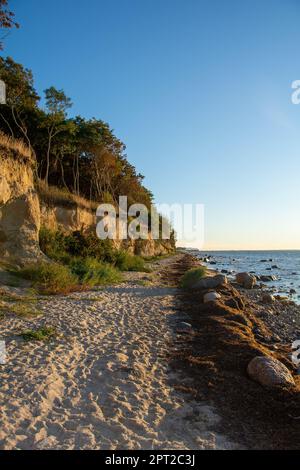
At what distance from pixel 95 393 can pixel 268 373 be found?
3146mm

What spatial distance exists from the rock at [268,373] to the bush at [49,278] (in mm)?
8680

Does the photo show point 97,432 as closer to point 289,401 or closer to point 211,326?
point 289,401

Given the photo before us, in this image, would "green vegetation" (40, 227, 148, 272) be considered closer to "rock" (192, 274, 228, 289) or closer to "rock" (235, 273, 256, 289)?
"rock" (192, 274, 228, 289)

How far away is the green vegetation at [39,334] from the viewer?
7.86 m

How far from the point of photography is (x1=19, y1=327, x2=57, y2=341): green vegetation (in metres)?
7.86

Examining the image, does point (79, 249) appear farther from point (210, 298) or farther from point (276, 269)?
point (276, 269)

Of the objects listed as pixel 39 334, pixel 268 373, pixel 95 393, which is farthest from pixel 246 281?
pixel 95 393

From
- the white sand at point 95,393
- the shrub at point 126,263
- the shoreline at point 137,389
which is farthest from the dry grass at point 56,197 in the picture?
the white sand at point 95,393

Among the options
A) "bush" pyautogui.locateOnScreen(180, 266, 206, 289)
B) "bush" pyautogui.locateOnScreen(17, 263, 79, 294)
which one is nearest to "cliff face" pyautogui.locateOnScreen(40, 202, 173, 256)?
"bush" pyautogui.locateOnScreen(17, 263, 79, 294)

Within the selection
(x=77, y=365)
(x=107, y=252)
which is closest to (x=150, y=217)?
(x=107, y=252)

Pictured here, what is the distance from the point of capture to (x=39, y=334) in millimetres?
7996

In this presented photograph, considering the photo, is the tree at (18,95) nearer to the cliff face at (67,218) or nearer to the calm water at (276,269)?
the cliff face at (67,218)

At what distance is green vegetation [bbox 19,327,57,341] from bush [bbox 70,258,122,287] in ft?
25.7

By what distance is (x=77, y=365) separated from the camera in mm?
6777
